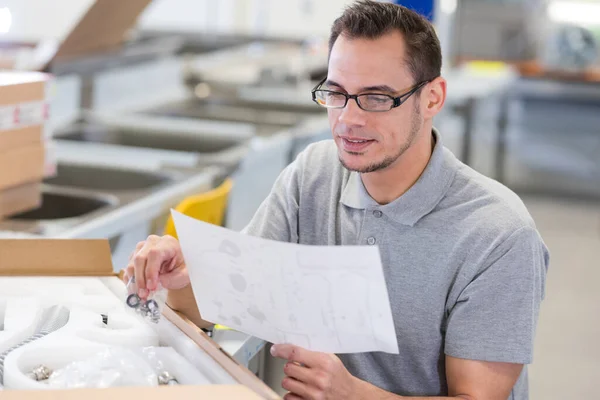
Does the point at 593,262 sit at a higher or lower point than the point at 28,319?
lower

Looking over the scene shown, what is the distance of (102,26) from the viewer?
2920 millimetres

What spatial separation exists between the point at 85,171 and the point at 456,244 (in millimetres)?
1882

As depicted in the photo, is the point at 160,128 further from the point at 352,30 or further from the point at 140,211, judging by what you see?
the point at 352,30

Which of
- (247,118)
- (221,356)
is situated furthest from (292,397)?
(247,118)

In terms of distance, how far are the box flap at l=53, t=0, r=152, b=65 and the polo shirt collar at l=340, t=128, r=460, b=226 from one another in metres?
1.40

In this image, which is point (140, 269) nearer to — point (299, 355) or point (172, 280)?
point (172, 280)

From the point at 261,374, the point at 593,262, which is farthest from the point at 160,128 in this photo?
the point at 593,262

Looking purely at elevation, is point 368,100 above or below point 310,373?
above

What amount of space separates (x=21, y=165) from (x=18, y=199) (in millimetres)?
118

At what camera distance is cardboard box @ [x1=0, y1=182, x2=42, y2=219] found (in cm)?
222

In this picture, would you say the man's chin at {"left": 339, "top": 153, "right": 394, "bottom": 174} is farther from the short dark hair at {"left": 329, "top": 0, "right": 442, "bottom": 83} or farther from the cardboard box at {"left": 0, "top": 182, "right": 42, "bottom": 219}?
the cardboard box at {"left": 0, "top": 182, "right": 42, "bottom": 219}

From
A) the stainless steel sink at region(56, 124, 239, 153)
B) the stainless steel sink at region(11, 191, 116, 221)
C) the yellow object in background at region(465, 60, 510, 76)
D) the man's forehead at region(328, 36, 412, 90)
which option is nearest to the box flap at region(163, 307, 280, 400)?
the man's forehead at region(328, 36, 412, 90)

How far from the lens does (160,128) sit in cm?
373

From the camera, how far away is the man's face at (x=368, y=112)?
147 centimetres
